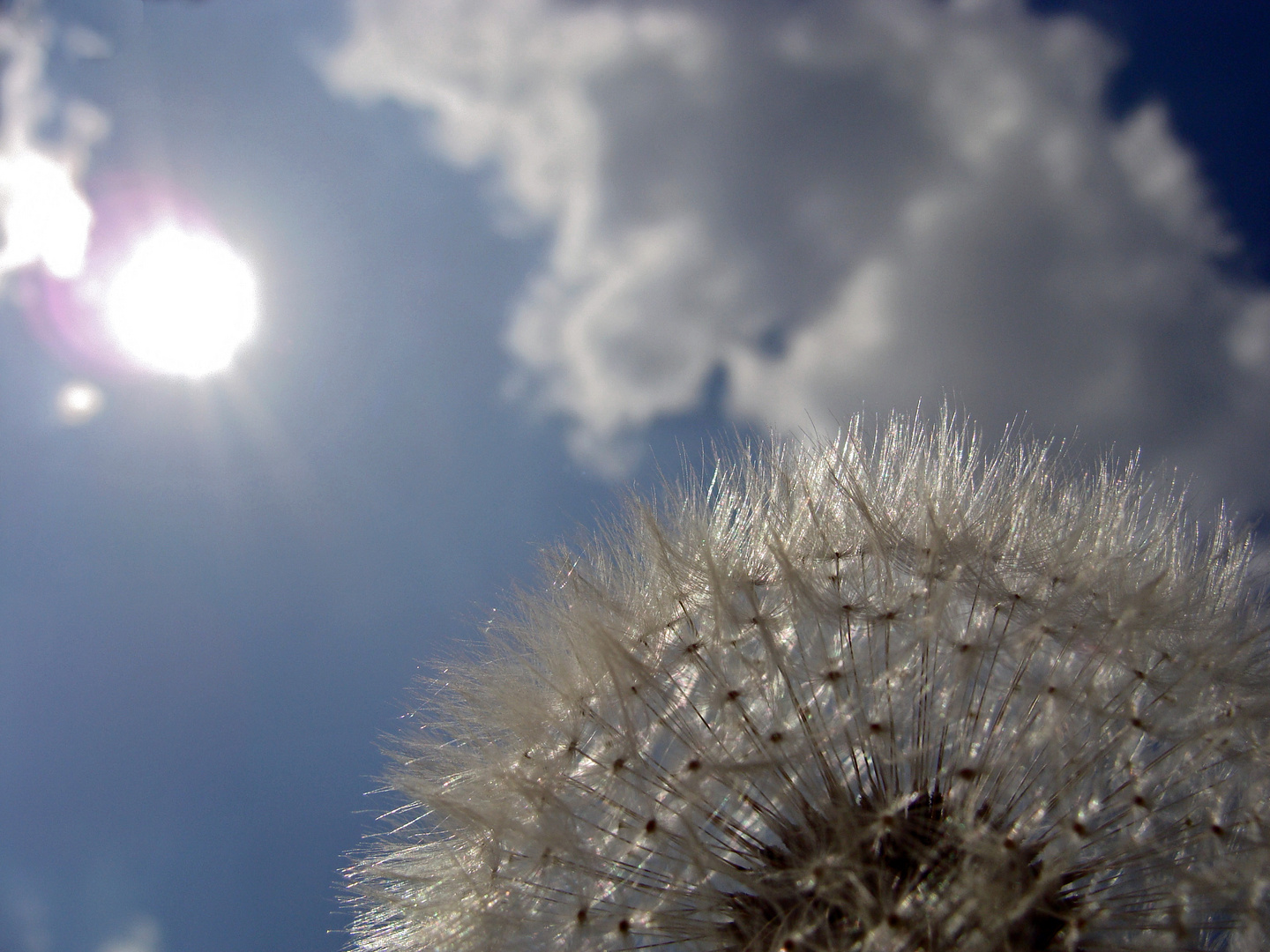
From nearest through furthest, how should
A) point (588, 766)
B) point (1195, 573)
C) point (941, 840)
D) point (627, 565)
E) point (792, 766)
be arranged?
point (941, 840) < point (792, 766) < point (588, 766) < point (1195, 573) < point (627, 565)

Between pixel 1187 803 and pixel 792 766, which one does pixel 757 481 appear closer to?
pixel 792 766

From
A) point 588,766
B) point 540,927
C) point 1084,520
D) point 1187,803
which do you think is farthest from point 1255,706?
point 540,927

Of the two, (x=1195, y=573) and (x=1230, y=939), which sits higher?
(x=1195, y=573)

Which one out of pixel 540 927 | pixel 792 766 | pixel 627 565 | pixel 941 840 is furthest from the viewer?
pixel 627 565

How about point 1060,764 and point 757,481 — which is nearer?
point 1060,764

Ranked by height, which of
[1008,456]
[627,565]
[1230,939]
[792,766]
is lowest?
[1230,939]

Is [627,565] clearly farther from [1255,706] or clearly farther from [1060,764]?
[1255,706]
